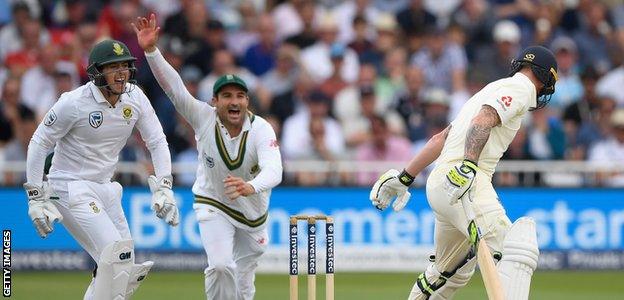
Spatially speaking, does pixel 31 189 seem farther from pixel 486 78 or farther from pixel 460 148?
pixel 486 78

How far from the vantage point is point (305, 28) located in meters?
18.4

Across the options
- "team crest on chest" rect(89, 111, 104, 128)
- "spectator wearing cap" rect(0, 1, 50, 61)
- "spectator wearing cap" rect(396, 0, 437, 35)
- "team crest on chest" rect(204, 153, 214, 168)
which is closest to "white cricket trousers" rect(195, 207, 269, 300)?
"team crest on chest" rect(204, 153, 214, 168)

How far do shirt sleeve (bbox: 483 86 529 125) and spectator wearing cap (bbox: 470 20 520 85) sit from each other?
28.6ft

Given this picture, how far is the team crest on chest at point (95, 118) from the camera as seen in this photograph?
33.7ft

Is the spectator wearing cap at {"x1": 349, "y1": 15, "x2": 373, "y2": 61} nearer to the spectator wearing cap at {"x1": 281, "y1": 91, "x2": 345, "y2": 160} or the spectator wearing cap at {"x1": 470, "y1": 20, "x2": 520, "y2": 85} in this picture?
the spectator wearing cap at {"x1": 281, "y1": 91, "x2": 345, "y2": 160}

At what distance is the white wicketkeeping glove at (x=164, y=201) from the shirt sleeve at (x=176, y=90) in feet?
1.77

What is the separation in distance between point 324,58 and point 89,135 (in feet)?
26.8

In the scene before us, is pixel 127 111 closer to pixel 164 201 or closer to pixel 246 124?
pixel 164 201

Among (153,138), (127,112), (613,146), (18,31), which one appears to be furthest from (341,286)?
(18,31)

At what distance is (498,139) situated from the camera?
970 centimetres

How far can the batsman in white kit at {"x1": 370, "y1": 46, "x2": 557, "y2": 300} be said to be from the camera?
364 inches

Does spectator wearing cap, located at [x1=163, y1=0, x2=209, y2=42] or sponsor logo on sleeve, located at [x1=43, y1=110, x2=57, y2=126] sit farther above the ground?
spectator wearing cap, located at [x1=163, y1=0, x2=209, y2=42]

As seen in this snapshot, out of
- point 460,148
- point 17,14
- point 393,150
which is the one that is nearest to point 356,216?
point 393,150

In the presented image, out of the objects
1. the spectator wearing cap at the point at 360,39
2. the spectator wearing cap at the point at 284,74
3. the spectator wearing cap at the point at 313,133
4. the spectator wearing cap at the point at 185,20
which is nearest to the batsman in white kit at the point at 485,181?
the spectator wearing cap at the point at 313,133
